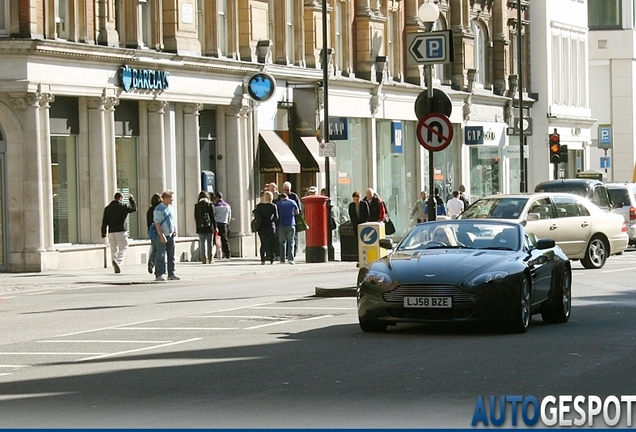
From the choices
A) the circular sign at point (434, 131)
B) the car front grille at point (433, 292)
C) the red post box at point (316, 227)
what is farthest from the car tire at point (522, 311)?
the red post box at point (316, 227)

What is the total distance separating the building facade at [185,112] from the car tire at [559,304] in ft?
24.3

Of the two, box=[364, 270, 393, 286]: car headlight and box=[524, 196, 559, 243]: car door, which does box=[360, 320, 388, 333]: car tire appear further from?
box=[524, 196, 559, 243]: car door

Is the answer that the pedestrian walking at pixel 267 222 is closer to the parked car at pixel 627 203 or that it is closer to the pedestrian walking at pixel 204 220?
the pedestrian walking at pixel 204 220

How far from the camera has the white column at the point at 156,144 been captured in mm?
38875

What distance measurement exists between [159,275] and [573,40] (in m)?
46.0

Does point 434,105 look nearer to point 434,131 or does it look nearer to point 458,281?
point 434,131

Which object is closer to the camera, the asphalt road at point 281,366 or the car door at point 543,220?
the asphalt road at point 281,366

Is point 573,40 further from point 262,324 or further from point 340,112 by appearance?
point 262,324

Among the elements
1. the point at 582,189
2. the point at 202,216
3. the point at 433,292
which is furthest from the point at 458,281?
the point at 582,189

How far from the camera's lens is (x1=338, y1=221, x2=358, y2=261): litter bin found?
37.9 m

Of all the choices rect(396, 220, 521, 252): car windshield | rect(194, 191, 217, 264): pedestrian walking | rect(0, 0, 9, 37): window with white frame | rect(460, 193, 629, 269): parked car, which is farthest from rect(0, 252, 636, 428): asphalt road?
rect(194, 191, 217, 264): pedestrian walking

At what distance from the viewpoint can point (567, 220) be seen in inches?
1239

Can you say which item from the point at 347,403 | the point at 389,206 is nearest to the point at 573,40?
the point at 389,206

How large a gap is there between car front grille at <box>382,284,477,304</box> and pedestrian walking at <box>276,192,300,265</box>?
20.4 metres
